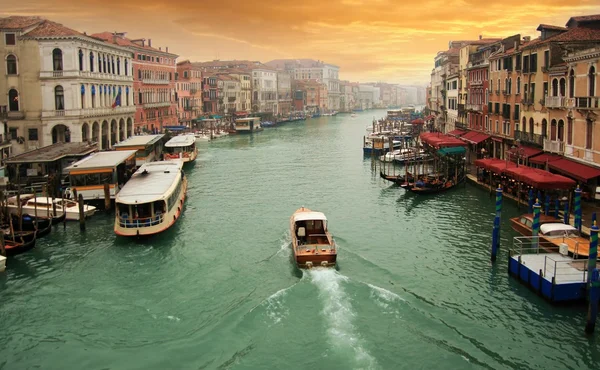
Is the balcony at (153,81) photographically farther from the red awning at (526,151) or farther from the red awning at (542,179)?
the red awning at (542,179)

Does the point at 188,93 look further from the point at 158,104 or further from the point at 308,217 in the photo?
the point at 308,217

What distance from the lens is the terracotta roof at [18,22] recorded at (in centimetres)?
3338

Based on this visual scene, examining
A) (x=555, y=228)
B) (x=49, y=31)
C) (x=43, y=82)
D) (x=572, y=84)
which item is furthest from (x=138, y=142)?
(x=555, y=228)

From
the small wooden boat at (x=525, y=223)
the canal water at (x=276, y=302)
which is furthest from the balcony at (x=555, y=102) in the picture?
the small wooden boat at (x=525, y=223)

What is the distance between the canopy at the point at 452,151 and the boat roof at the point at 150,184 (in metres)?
15.0

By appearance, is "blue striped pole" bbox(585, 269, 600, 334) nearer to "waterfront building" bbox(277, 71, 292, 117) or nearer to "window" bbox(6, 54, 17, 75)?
"window" bbox(6, 54, 17, 75)

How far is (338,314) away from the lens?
13055 mm

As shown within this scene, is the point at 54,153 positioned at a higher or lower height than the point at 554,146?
lower

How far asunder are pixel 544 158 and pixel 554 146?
643 mm

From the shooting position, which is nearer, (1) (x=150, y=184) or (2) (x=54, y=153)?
(1) (x=150, y=184)

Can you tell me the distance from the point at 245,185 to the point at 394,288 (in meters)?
17.5

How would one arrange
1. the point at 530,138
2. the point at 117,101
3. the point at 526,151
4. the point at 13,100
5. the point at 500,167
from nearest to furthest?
the point at 500,167 → the point at 526,151 → the point at 530,138 → the point at 13,100 → the point at 117,101

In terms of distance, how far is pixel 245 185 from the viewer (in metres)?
31.8

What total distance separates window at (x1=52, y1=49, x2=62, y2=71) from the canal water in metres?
15.3
